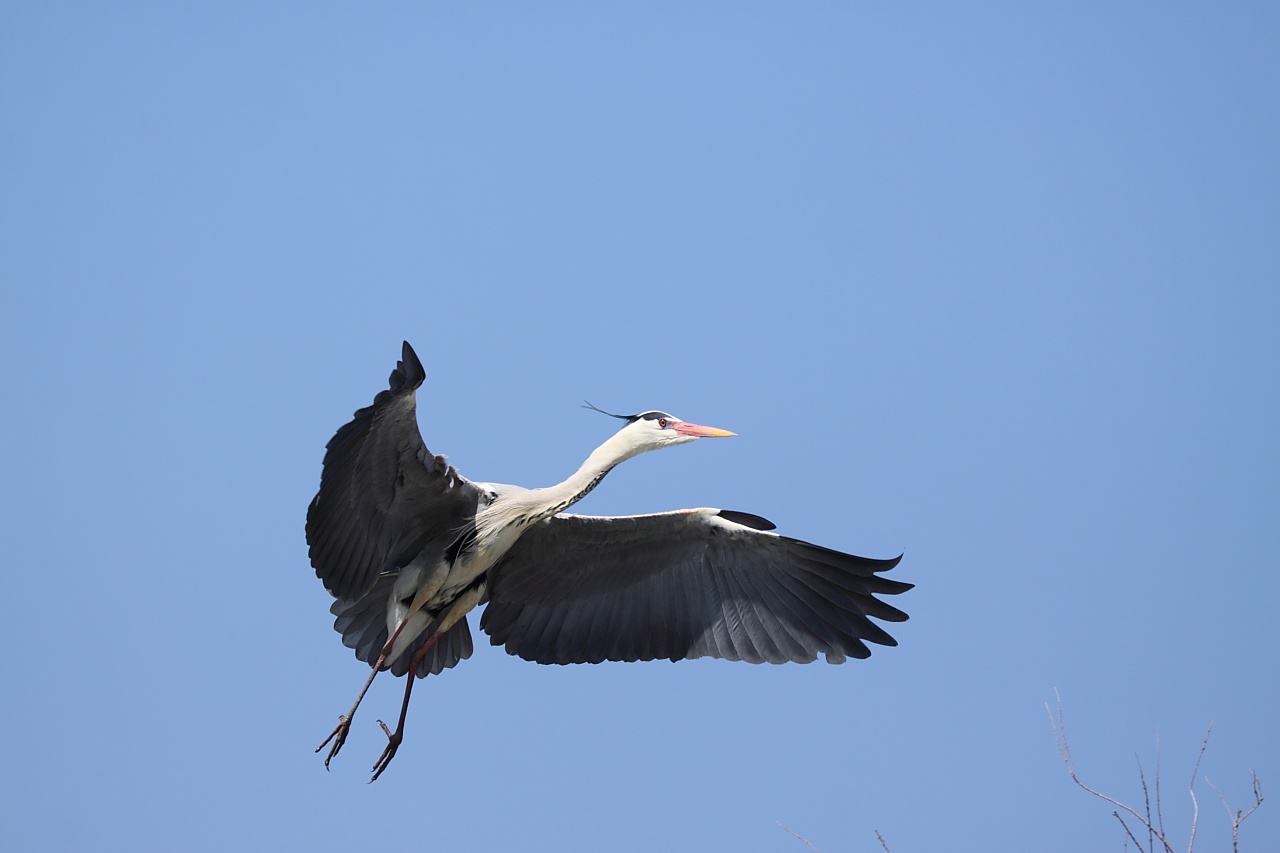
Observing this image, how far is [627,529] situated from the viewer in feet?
27.2

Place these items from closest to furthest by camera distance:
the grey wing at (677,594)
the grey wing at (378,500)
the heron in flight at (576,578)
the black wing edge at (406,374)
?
the black wing edge at (406,374) < the grey wing at (378,500) < the heron in flight at (576,578) < the grey wing at (677,594)

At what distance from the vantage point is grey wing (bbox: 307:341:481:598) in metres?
6.80

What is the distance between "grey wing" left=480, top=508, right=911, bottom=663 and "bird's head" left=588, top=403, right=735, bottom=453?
48 cm

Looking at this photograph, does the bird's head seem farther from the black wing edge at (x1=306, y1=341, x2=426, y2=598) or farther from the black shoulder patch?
the black wing edge at (x1=306, y1=341, x2=426, y2=598)

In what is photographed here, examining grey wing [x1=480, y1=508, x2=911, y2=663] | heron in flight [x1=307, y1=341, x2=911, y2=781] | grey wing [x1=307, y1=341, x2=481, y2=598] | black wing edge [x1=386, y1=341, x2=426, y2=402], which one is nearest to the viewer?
black wing edge [x1=386, y1=341, x2=426, y2=402]

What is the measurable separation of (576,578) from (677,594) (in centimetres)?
70

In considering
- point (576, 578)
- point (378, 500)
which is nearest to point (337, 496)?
point (378, 500)

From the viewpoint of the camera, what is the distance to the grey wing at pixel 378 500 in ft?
22.3

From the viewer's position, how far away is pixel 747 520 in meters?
8.40

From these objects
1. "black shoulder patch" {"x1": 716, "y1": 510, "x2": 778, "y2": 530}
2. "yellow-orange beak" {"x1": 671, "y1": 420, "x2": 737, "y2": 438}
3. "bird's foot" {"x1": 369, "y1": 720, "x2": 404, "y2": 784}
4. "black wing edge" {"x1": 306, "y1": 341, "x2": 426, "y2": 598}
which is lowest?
"bird's foot" {"x1": 369, "y1": 720, "x2": 404, "y2": 784}

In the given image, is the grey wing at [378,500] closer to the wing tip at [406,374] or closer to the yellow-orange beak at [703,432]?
the wing tip at [406,374]

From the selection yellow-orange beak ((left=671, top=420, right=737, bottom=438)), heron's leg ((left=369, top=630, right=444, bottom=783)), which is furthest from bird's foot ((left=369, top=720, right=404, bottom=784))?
yellow-orange beak ((left=671, top=420, right=737, bottom=438))

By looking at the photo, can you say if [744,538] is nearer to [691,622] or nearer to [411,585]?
[691,622]

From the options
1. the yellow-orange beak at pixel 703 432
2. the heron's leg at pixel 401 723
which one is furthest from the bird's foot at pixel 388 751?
the yellow-orange beak at pixel 703 432
